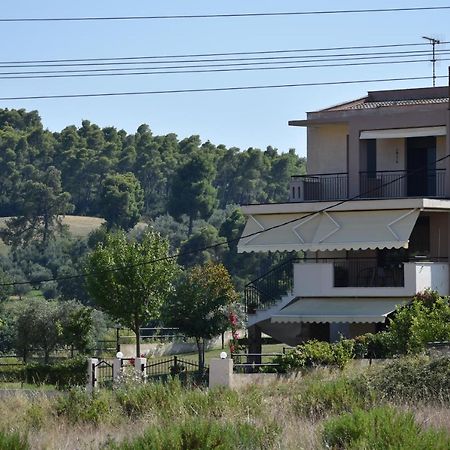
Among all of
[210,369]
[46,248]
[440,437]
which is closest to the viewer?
[440,437]

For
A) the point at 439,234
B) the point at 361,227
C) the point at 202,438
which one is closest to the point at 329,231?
the point at 361,227

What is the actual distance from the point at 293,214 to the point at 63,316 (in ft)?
62.5

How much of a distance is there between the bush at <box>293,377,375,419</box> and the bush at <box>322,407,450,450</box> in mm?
3918

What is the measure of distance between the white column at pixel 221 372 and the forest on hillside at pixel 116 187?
196 ft

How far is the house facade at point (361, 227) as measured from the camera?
145 ft

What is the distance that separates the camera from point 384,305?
145ft

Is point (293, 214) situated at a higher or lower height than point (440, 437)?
higher

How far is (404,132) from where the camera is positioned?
4559cm

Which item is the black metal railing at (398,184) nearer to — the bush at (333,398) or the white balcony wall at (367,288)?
the white balcony wall at (367,288)

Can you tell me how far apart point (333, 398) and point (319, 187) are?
19.6 m

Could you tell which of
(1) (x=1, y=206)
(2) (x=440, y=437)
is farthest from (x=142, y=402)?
(1) (x=1, y=206)

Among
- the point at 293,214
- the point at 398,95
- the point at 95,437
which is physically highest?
the point at 398,95

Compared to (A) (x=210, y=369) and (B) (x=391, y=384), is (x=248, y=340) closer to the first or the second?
(A) (x=210, y=369)

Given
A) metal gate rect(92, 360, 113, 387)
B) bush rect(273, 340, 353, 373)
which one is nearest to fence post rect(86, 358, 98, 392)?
metal gate rect(92, 360, 113, 387)
